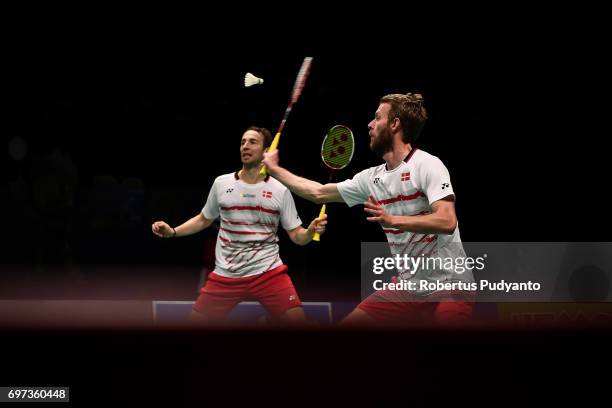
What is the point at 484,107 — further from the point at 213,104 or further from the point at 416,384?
the point at 416,384

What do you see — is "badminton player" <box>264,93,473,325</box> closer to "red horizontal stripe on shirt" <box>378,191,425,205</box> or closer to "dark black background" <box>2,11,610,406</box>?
"red horizontal stripe on shirt" <box>378,191,425,205</box>

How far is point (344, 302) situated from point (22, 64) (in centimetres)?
363

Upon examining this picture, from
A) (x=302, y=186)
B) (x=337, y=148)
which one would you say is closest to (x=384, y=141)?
(x=302, y=186)

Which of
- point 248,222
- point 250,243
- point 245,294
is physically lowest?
point 245,294

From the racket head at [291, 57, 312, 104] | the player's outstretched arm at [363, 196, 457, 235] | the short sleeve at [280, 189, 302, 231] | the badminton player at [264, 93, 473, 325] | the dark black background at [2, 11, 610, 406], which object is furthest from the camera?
the dark black background at [2, 11, 610, 406]

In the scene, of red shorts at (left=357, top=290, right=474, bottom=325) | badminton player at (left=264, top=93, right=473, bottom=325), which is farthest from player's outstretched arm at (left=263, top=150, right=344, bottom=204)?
red shorts at (left=357, top=290, right=474, bottom=325)

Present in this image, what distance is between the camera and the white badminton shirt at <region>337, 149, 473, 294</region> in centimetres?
277

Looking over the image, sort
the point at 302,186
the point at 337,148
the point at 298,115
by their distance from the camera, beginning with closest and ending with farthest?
the point at 302,186, the point at 337,148, the point at 298,115

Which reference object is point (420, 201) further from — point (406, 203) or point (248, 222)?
point (248, 222)

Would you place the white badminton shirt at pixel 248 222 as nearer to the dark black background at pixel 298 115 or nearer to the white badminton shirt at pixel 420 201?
the white badminton shirt at pixel 420 201

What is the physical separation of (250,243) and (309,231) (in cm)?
44

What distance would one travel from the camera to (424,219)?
2600 millimetres

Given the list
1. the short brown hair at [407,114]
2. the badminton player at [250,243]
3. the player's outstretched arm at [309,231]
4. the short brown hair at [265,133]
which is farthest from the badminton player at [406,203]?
the short brown hair at [265,133]

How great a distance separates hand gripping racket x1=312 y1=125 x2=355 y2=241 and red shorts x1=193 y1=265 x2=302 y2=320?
1.75 ft
